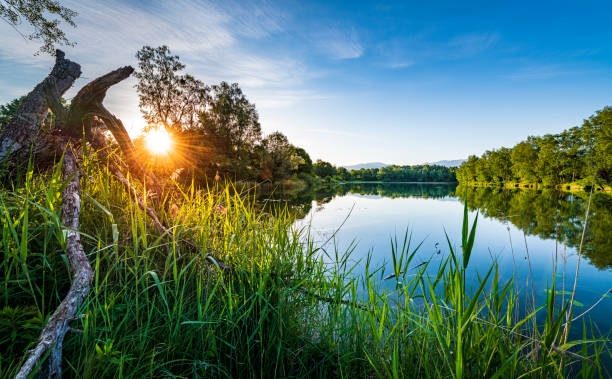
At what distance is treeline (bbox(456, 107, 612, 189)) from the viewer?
38.7 m

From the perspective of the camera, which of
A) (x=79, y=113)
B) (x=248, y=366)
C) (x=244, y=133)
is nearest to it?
(x=248, y=366)

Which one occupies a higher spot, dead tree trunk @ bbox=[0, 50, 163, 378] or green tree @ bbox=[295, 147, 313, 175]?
green tree @ bbox=[295, 147, 313, 175]

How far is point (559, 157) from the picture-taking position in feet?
153

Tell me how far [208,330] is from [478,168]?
315 ft

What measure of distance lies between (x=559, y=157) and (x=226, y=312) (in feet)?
211

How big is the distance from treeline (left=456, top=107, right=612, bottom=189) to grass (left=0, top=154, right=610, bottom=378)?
4123cm

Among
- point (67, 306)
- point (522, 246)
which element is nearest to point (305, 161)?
point (522, 246)

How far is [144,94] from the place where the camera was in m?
28.0

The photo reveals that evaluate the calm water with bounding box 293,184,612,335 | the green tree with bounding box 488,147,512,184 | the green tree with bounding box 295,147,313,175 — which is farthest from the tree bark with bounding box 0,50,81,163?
the green tree with bounding box 488,147,512,184

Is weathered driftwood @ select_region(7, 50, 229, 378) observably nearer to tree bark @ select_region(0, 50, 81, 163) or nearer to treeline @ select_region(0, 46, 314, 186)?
tree bark @ select_region(0, 50, 81, 163)

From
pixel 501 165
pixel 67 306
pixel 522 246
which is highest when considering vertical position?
pixel 501 165

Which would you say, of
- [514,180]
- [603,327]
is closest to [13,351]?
[603,327]

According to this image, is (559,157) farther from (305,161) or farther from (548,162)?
(305,161)

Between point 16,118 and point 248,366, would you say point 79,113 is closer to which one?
point 16,118
